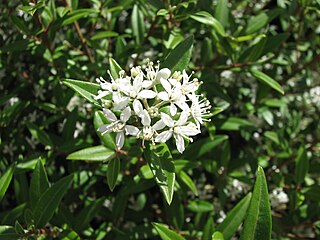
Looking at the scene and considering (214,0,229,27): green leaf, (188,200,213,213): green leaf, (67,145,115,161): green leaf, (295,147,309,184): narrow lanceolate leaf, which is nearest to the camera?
(67,145,115,161): green leaf

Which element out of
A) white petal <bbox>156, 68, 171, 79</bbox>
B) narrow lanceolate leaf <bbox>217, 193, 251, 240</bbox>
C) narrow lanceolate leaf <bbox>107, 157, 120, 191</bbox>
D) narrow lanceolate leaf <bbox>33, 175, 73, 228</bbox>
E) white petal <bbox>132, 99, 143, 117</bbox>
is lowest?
narrow lanceolate leaf <bbox>217, 193, 251, 240</bbox>

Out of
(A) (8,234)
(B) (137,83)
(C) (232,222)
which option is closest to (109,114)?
(B) (137,83)

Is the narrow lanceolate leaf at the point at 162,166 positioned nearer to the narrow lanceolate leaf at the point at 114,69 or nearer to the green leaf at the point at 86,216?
the narrow lanceolate leaf at the point at 114,69

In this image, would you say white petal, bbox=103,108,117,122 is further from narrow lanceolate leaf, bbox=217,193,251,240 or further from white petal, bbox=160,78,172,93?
narrow lanceolate leaf, bbox=217,193,251,240

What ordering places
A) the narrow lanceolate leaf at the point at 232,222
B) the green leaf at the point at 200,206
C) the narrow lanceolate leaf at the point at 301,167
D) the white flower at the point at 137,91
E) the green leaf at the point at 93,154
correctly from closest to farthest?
the white flower at the point at 137,91, the green leaf at the point at 93,154, the narrow lanceolate leaf at the point at 232,222, the narrow lanceolate leaf at the point at 301,167, the green leaf at the point at 200,206

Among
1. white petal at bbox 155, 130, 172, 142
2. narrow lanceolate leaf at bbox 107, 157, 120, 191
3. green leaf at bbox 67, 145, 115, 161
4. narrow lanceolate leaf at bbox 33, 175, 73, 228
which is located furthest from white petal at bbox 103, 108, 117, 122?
narrow lanceolate leaf at bbox 33, 175, 73, 228

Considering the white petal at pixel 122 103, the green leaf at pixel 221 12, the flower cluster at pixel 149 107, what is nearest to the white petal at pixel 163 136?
the flower cluster at pixel 149 107

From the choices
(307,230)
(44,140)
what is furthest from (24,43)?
(307,230)
